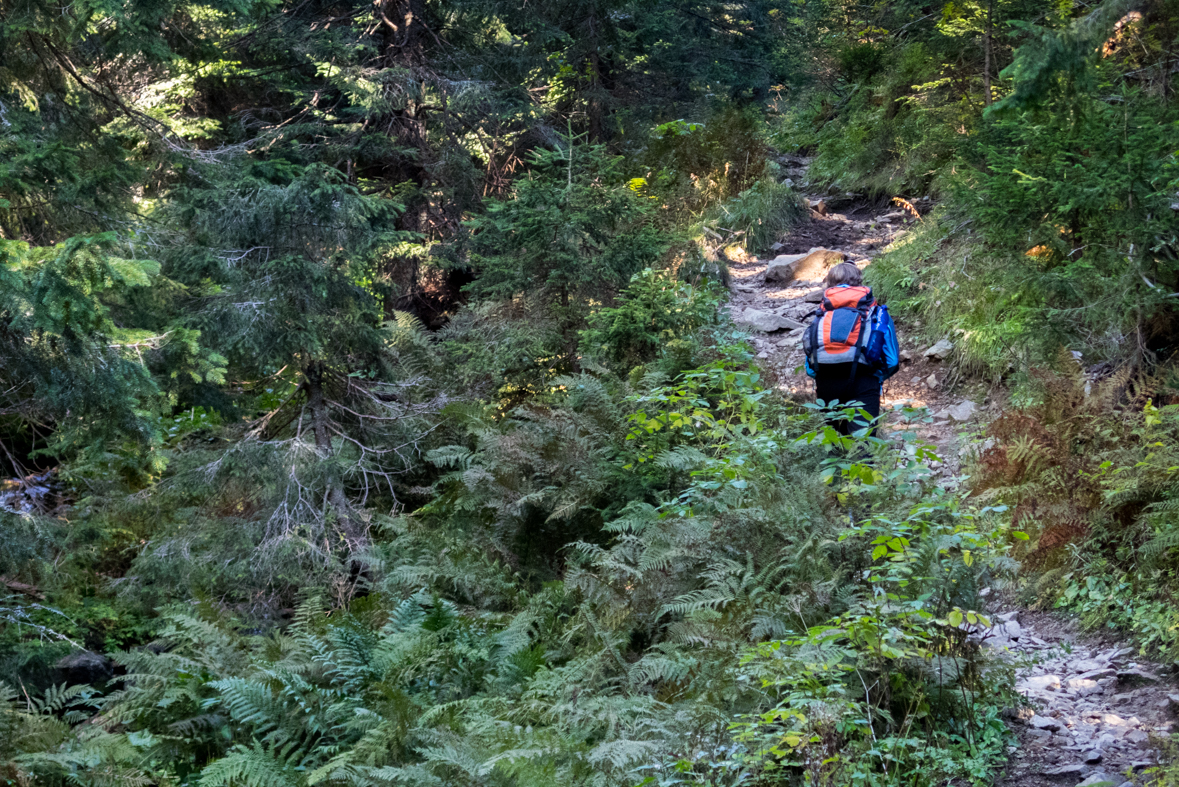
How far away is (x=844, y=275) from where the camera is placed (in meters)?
5.99

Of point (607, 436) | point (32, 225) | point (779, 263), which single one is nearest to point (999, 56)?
point (779, 263)

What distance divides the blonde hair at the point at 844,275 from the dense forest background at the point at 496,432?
939 millimetres

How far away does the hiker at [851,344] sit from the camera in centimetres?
570

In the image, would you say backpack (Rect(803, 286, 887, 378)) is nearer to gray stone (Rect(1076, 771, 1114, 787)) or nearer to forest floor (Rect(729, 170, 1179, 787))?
forest floor (Rect(729, 170, 1179, 787))

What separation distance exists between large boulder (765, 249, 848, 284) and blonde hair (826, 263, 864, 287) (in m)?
7.04

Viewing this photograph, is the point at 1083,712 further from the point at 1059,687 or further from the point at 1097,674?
the point at 1097,674

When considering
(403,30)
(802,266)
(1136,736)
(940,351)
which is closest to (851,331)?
(1136,736)

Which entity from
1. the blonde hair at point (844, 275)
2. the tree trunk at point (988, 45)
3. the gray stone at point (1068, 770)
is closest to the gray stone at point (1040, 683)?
the gray stone at point (1068, 770)

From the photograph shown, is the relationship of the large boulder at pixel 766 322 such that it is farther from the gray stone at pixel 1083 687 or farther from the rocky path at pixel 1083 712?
the gray stone at pixel 1083 687

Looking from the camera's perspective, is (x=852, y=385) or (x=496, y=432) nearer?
(x=852, y=385)

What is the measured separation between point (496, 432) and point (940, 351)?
553 centimetres

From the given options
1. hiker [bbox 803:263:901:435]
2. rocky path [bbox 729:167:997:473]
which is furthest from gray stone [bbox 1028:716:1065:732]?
rocky path [bbox 729:167:997:473]

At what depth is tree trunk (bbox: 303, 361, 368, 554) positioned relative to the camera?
8.21 m

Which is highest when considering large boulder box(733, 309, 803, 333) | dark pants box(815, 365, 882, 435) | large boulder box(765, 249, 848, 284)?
large boulder box(765, 249, 848, 284)
